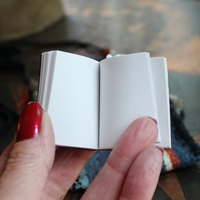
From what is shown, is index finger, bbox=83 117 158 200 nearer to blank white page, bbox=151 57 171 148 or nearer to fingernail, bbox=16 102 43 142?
blank white page, bbox=151 57 171 148

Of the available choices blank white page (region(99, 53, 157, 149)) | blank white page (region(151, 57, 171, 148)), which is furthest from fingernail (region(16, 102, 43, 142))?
blank white page (region(151, 57, 171, 148))

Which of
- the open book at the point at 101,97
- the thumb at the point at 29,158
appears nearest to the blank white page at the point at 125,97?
the open book at the point at 101,97

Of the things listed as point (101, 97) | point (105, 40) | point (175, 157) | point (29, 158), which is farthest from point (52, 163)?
point (105, 40)

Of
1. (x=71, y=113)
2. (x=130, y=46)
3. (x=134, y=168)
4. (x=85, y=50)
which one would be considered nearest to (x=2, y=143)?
(x=71, y=113)

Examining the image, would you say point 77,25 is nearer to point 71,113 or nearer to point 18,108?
point 18,108

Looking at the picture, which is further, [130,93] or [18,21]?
[18,21]

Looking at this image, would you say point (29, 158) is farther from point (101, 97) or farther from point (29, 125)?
point (101, 97)

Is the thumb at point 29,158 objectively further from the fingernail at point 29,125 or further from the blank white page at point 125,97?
the blank white page at point 125,97
